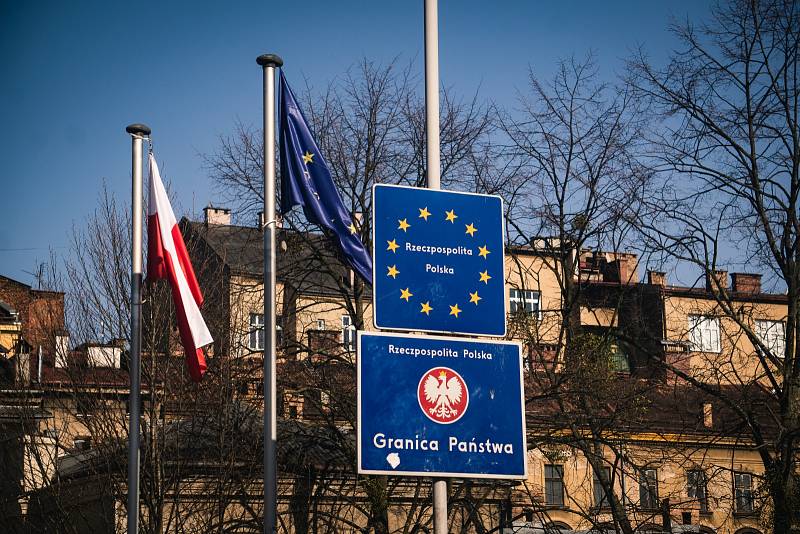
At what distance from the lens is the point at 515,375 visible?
11672 millimetres

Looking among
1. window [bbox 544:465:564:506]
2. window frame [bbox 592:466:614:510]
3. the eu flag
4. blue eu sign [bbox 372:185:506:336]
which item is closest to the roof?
window frame [bbox 592:466:614:510]

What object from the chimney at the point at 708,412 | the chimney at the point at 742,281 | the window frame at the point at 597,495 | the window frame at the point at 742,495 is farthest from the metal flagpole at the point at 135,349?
the chimney at the point at 742,281

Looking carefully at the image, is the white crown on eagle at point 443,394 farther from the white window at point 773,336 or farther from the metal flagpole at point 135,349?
the white window at point 773,336

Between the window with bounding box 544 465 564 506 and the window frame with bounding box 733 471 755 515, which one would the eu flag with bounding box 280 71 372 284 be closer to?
the window frame with bounding box 733 471 755 515

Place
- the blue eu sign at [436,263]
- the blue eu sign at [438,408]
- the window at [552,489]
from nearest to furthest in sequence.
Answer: the blue eu sign at [438,408]
the blue eu sign at [436,263]
the window at [552,489]

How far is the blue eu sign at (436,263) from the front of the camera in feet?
37.1

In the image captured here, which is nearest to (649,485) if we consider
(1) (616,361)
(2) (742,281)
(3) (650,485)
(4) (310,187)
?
(3) (650,485)

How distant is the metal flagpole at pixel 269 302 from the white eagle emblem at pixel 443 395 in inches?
101

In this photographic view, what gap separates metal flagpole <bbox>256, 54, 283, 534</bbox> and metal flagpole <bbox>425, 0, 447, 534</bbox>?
7.42ft

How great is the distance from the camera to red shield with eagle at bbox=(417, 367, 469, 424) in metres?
11.2

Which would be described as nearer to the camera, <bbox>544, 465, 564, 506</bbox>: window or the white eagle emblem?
the white eagle emblem

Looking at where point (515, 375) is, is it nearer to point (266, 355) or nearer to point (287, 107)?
point (266, 355)

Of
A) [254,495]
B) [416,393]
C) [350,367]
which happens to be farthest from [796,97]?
[416,393]

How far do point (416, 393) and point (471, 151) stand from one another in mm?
17610
